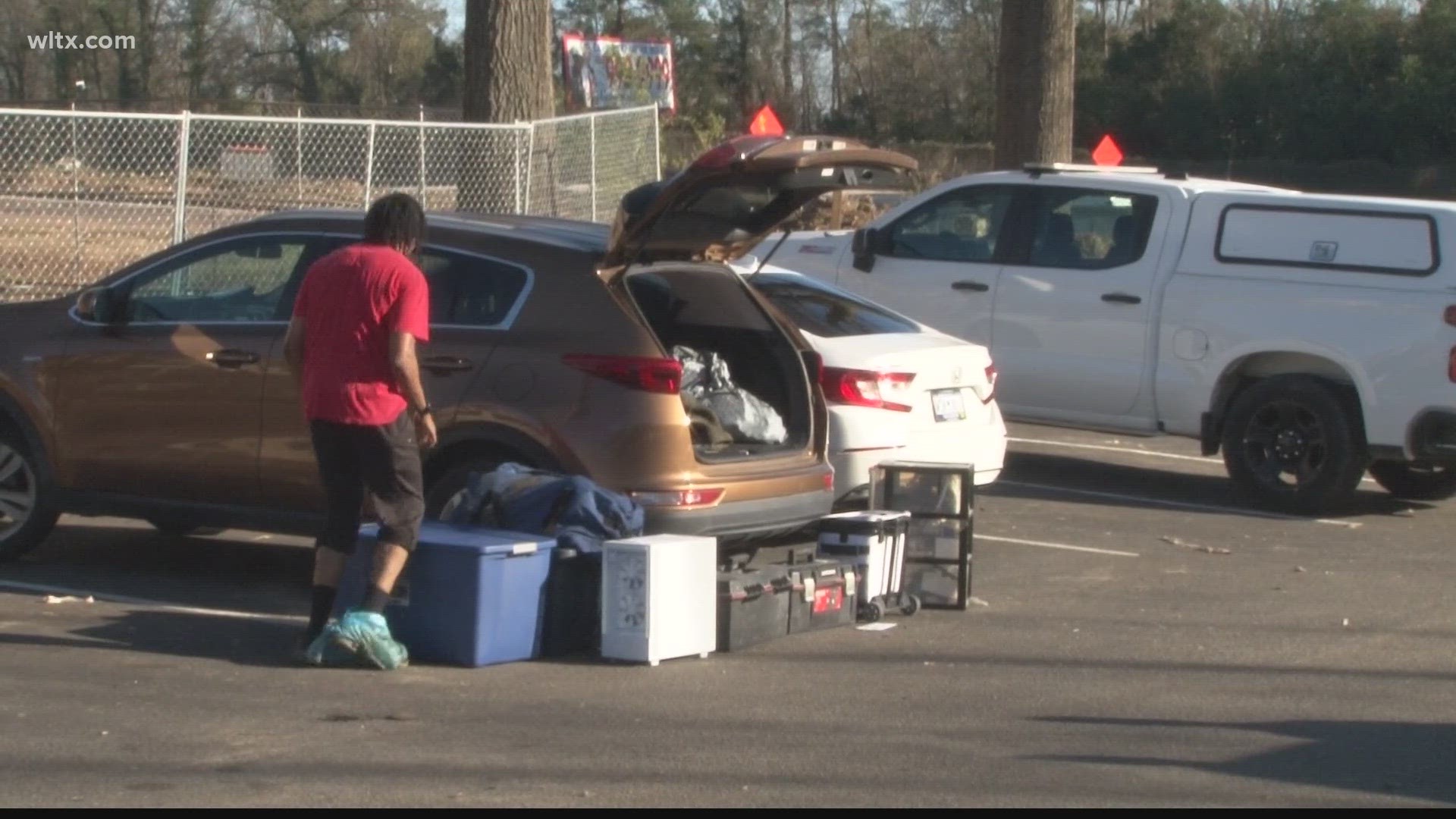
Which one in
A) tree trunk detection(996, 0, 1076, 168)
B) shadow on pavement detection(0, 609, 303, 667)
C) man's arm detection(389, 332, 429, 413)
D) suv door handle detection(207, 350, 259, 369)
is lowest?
shadow on pavement detection(0, 609, 303, 667)

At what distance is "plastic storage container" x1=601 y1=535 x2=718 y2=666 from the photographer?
7.14 metres

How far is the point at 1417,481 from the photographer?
12547 millimetres

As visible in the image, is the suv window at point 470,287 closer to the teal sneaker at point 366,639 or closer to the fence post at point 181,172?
the teal sneaker at point 366,639

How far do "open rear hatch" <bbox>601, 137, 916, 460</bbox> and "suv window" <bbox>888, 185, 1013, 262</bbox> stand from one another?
4.33 m

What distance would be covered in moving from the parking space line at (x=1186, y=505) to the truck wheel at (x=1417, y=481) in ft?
3.44

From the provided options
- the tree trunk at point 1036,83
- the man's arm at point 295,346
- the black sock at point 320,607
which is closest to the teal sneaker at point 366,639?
the black sock at point 320,607

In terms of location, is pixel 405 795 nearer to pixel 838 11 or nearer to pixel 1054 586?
pixel 1054 586

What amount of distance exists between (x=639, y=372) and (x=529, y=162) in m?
8.90

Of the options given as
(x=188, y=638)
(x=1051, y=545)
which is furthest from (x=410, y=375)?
(x=1051, y=545)

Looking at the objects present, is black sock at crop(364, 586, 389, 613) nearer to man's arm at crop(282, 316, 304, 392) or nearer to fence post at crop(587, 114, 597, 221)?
man's arm at crop(282, 316, 304, 392)

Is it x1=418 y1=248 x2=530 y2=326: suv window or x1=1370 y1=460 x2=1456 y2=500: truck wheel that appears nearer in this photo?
x1=418 y1=248 x2=530 y2=326: suv window

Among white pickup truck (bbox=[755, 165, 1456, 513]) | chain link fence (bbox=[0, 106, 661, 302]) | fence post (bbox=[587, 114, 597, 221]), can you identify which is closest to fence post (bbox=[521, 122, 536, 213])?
chain link fence (bbox=[0, 106, 661, 302])

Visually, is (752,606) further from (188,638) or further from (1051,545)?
(1051,545)

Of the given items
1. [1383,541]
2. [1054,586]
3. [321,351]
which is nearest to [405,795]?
[321,351]
